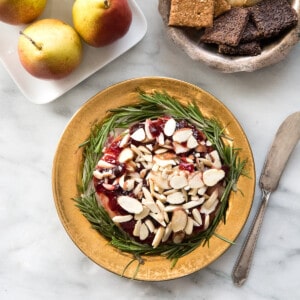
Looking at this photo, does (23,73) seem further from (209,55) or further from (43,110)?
(209,55)

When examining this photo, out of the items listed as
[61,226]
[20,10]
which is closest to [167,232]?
[61,226]

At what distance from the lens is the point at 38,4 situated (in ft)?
3.52

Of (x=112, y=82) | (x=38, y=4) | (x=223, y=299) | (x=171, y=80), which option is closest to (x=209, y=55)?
(x=171, y=80)

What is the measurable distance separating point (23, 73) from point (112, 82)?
0.59 ft

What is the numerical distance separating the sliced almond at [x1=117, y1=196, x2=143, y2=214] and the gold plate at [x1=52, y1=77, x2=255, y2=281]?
98 millimetres

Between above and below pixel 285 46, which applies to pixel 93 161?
below

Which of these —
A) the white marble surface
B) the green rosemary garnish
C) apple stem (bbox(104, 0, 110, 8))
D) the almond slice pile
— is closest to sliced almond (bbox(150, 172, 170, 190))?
the almond slice pile

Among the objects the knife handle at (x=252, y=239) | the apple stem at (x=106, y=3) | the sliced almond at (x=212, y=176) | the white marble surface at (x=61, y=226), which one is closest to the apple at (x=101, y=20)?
the apple stem at (x=106, y=3)

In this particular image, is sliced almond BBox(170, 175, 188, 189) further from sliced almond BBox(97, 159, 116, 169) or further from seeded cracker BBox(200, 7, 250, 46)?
seeded cracker BBox(200, 7, 250, 46)

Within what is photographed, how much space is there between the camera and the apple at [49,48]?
1043mm

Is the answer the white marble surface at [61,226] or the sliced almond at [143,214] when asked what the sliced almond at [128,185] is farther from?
the white marble surface at [61,226]

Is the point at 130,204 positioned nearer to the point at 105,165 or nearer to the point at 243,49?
the point at 105,165

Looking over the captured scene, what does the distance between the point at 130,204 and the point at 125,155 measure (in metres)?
0.09

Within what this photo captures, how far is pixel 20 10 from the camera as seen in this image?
1057mm
